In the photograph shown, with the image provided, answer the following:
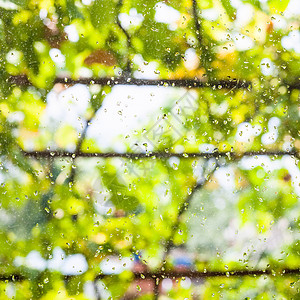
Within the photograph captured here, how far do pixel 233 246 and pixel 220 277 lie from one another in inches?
3.0

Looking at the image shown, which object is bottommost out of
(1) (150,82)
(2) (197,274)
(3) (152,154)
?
(2) (197,274)

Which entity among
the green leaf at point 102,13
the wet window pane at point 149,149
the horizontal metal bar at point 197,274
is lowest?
the horizontal metal bar at point 197,274

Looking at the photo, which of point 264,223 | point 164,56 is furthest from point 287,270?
point 164,56

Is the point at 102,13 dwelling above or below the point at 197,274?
above

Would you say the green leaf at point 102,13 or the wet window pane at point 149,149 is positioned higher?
the green leaf at point 102,13

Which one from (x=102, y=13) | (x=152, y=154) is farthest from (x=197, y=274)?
(x=102, y=13)

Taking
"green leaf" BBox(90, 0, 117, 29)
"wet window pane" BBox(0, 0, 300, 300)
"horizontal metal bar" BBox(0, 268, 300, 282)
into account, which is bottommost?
"horizontal metal bar" BBox(0, 268, 300, 282)

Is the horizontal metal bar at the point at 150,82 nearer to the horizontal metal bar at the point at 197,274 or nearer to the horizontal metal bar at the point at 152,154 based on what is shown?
the horizontal metal bar at the point at 152,154

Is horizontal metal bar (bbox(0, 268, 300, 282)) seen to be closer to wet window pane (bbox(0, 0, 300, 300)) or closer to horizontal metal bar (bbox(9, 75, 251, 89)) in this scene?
wet window pane (bbox(0, 0, 300, 300))

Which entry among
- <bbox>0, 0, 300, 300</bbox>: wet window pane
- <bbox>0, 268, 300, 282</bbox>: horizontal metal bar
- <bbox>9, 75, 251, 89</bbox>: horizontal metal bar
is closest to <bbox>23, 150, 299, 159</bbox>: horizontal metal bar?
<bbox>0, 0, 300, 300</bbox>: wet window pane

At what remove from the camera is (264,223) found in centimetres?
70

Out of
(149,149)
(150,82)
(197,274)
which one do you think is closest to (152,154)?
(149,149)

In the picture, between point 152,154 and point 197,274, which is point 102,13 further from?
point 197,274

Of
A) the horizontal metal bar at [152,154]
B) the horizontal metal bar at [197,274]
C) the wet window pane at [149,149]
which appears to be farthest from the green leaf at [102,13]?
the horizontal metal bar at [197,274]
